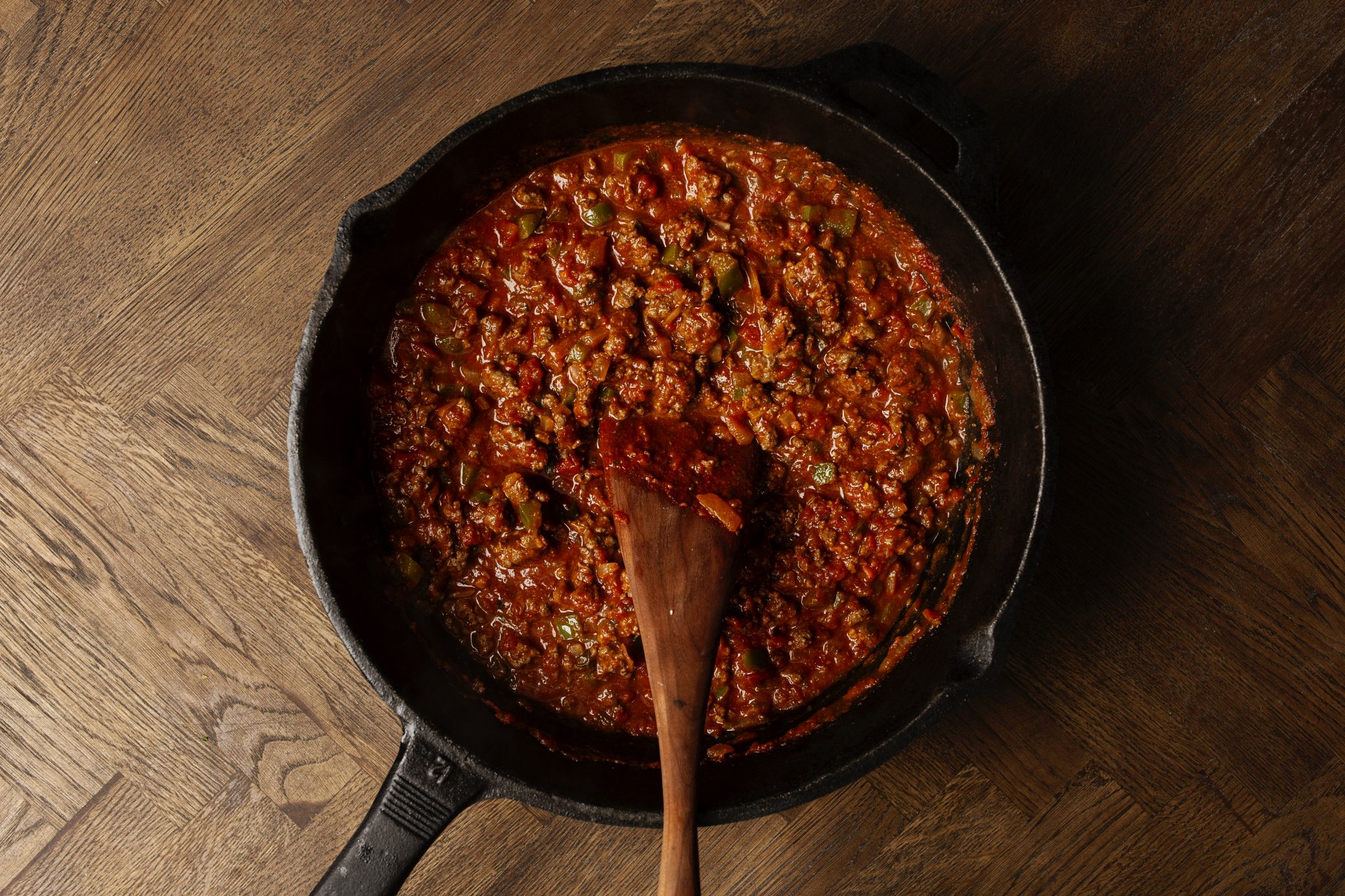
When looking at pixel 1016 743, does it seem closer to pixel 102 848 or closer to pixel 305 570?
pixel 305 570

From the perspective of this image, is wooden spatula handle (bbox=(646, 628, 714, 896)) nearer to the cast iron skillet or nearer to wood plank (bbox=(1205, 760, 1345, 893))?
the cast iron skillet

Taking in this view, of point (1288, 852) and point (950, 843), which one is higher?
point (1288, 852)

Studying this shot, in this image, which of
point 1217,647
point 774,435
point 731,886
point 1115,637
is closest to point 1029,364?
point 774,435

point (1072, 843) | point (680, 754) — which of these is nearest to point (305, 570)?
point (680, 754)

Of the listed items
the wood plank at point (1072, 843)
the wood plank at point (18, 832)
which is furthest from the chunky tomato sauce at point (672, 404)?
the wood plank at point (18, 832)

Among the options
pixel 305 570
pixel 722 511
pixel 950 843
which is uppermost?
pixel 722 511

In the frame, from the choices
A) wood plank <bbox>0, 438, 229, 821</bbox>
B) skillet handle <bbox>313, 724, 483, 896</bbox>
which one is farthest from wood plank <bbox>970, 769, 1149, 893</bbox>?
wood plank <bbox>0, 438, 229, 821</bbox>
